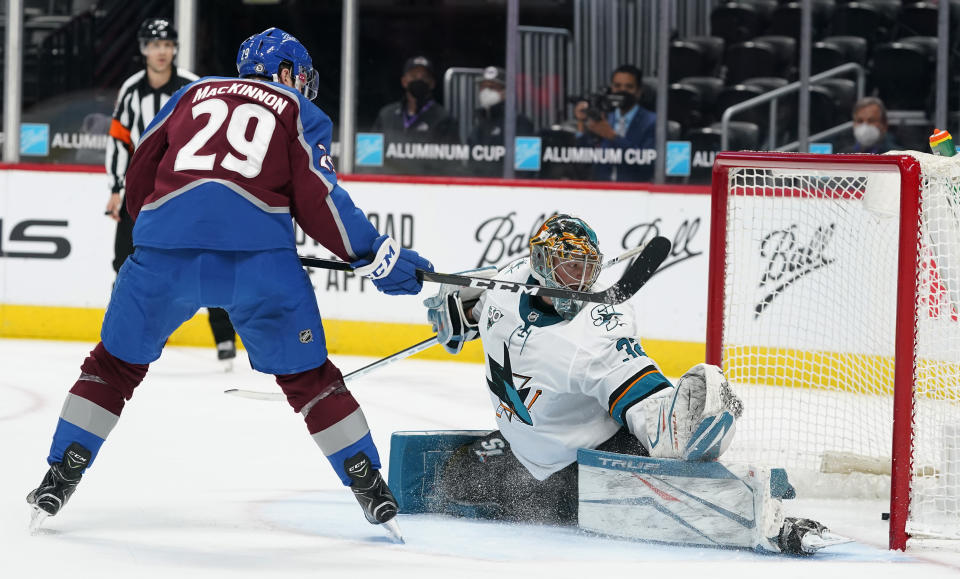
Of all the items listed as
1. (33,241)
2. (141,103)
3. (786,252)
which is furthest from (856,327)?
(33,241)

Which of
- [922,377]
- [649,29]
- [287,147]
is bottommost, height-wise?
[922,377]

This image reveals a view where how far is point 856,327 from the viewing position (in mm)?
4496

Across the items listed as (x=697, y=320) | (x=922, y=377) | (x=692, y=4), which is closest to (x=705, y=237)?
(x=697, y=320)

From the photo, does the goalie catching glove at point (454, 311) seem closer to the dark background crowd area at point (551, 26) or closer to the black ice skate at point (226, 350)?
the black ice skate at point (226, 350)

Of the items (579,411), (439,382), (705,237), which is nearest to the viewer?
(579,411)

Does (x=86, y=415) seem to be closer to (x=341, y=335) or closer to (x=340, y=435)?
(x=340, y=435)

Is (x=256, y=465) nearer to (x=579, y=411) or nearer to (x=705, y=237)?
(x=579, y=411)

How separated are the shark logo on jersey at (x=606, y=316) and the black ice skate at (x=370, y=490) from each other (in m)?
0.58

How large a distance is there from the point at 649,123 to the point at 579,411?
3.73 meters

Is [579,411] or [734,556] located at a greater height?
[579,411]

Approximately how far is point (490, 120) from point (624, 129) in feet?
2.23

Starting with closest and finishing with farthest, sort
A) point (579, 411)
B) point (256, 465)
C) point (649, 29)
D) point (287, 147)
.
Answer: point (287, 147), point (579, 411), point (256, 465), point (649, 29)

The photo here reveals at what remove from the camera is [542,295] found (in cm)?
296

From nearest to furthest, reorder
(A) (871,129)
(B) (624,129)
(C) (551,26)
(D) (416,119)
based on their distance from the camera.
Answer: (A) (871,129), (B) (624,129), (C) (551,26), (D) (416,119)
